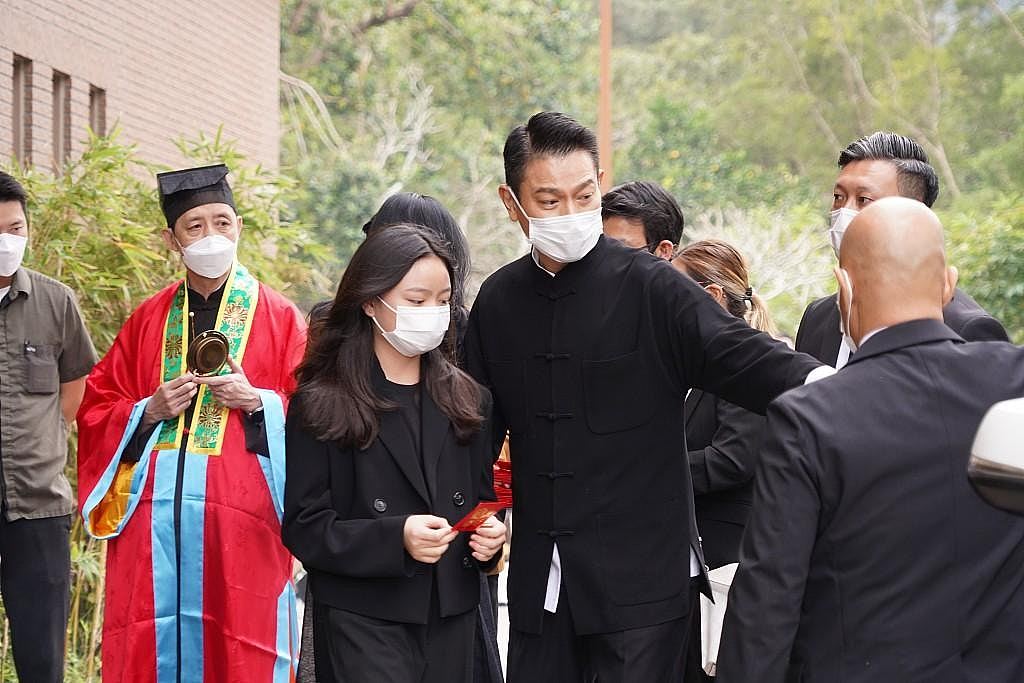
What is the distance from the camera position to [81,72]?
29.2ft

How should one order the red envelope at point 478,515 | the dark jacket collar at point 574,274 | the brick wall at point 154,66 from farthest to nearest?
the brick wall at point 154,66, the dark jacket collar at point 574,274, the red envelope at point 478,515

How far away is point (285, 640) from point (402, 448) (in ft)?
5.04

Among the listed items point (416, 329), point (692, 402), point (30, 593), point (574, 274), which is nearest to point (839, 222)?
point (692, 402)

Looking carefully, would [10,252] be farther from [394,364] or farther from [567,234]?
[567,234]

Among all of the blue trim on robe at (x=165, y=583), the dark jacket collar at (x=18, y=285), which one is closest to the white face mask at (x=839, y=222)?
the blue trim on robe at (x=165, y=583)

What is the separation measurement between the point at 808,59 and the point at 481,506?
2858cm

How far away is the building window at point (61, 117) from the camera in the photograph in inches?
340

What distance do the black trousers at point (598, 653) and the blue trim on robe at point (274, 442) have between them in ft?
4.67

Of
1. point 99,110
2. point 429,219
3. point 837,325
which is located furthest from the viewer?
point 99,110

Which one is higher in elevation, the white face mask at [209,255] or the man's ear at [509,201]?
the man's ear at [509,201]

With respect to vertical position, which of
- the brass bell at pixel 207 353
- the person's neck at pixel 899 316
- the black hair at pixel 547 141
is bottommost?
the brass bell at pixel 207 353

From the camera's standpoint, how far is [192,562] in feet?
16.4

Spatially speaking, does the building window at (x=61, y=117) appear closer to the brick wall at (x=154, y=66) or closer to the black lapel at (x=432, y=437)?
the brick wall at (x=154, y=66)

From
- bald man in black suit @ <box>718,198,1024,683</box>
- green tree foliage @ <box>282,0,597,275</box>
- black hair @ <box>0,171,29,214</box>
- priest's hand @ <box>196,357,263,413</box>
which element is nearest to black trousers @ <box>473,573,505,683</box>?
priest's hand @ <box>196,357,263,413</box>
